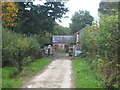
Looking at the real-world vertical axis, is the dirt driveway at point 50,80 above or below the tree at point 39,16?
below

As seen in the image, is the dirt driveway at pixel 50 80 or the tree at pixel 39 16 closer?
the dirt driveway at pixel 50 80

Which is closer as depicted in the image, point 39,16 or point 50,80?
point 50,80

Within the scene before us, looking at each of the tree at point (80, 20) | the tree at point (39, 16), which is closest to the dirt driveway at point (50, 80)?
the tree at point (39, 16)

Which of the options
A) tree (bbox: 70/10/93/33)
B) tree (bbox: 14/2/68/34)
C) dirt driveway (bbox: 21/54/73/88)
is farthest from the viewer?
tree (bbox: 70/10/93/33)

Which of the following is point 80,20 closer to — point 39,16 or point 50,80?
point 39,16

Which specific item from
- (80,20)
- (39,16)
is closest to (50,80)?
(39,16)

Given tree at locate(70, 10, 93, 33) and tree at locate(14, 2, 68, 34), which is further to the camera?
tree at locate(70, 10, 93, 33)

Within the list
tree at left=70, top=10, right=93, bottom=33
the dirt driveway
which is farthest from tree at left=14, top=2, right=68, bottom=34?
tree at left=70, top=10, right=93, bottom=33

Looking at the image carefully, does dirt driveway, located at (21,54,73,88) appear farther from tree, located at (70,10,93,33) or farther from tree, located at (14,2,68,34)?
tree, located at (70,10,93,33)

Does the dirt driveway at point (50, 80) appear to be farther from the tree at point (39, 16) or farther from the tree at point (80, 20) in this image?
the tree at point (80, 20)

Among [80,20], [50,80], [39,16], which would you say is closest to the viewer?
[50,80]

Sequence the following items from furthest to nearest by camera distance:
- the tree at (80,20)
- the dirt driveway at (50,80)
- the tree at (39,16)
A: the tree at (80,20) < the tree at (39,16) < the dirt driveway at (50,80)

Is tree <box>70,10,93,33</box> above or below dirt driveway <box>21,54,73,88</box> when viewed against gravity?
above

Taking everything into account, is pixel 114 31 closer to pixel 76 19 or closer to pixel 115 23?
pixel 115 23
